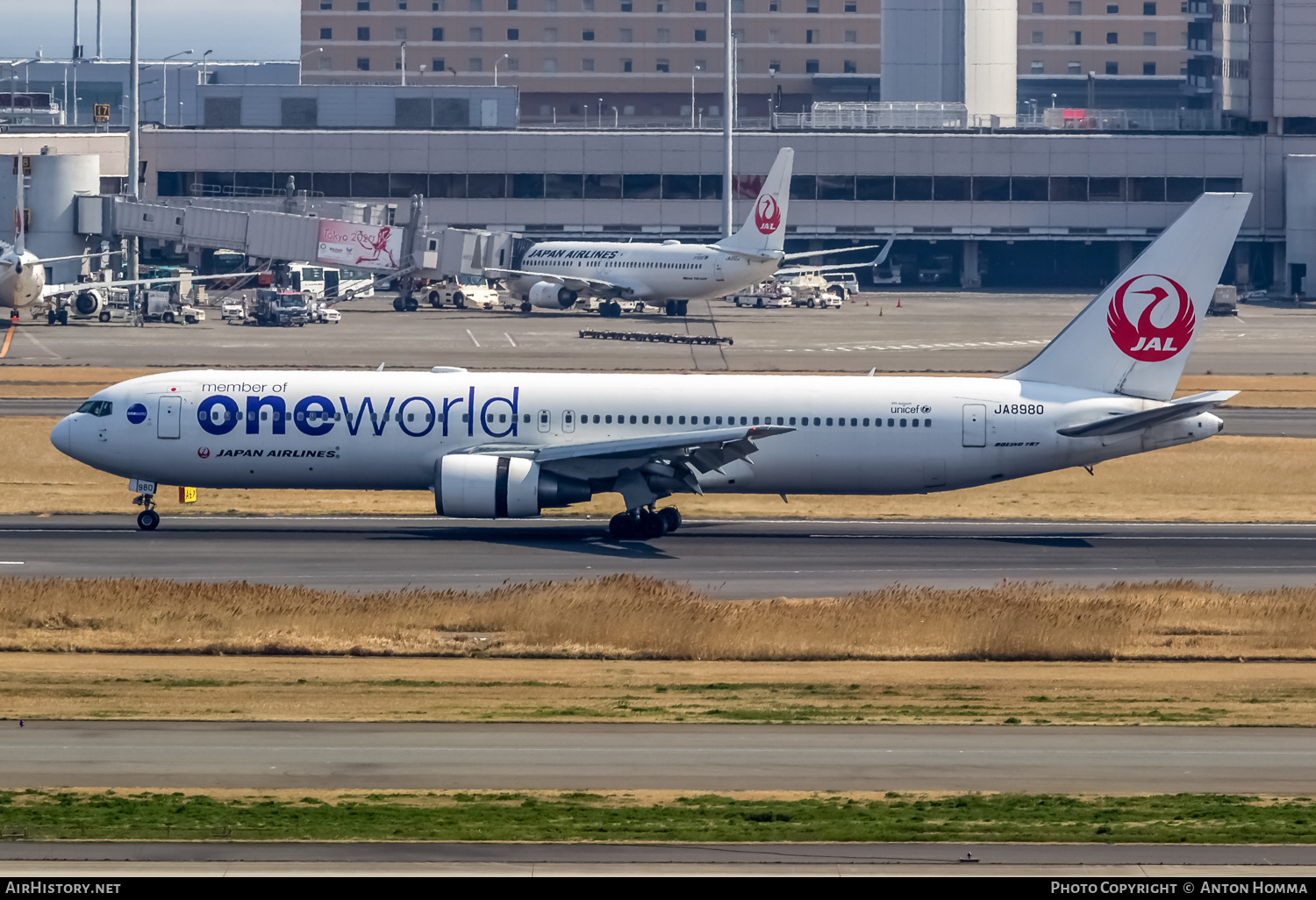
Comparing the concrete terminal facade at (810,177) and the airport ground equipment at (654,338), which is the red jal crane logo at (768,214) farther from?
the concrete terminal facade at (810,177)

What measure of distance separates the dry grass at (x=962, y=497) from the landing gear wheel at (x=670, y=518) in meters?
3.93

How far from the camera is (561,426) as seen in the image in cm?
5016

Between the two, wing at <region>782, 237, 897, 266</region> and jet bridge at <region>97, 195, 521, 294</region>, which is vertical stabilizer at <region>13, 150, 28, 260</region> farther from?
wing at <region>782, 237, 897, 266</region>

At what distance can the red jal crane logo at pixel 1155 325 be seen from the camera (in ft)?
167

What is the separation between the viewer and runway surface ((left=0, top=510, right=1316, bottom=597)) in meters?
44.0

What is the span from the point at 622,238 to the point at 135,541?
105946 mm

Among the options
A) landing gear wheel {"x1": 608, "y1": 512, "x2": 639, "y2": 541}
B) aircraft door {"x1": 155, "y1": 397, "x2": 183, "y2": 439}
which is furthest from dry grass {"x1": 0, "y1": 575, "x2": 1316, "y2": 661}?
aircraft door {"x1": 155, "y1": 397, "x2": 183, "y2": 439}

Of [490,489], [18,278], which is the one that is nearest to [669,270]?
[18,278]

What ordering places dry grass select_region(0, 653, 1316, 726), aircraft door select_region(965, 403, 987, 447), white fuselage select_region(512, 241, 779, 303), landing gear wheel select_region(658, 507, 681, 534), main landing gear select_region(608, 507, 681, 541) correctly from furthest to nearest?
white fuselage select_region(512, 241, 779, 303) < landing gear wheel select_region(658, 507, 681, 534) < aircraft door select_region(965, 403, 987, 447) < main landing gear select_region(608, 507, 681, 541) < dry grass select_region(0, 653, 1316, 726)

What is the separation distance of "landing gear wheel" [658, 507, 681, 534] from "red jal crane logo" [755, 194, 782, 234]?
6876 cm

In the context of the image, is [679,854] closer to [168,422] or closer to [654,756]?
[654,756]
